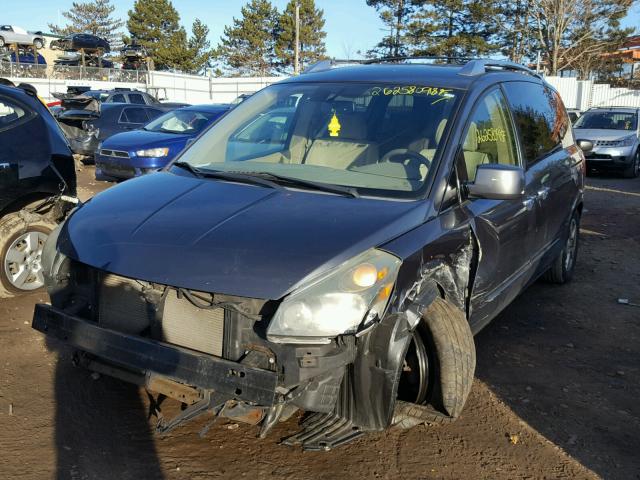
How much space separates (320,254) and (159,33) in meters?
61.3

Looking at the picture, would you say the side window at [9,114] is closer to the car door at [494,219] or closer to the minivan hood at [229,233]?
the minivan hood at [229,233]

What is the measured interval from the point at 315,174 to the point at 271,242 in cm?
96

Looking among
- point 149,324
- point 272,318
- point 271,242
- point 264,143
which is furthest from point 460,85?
point 149,324

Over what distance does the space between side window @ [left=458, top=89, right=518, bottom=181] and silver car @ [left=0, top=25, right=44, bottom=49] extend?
33922 mm

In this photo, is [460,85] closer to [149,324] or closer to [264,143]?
[264,143]

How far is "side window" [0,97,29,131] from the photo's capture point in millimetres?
5035

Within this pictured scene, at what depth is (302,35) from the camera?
183 feet

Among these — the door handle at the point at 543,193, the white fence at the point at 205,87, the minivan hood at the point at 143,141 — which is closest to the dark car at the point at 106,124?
the minivan hood at the point at 143,141

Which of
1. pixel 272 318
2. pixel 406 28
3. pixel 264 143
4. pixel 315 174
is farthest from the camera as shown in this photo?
pixel 406 28

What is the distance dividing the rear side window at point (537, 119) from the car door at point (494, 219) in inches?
8.1

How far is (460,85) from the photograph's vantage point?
3773 millimetres

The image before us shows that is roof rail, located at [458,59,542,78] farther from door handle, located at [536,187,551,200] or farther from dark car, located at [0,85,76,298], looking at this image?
dark car, located at [0,85,76,298]

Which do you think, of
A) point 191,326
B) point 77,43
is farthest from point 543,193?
point 77,43

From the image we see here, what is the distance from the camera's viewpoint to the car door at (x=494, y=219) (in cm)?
355
